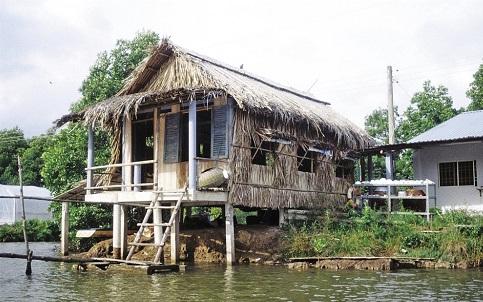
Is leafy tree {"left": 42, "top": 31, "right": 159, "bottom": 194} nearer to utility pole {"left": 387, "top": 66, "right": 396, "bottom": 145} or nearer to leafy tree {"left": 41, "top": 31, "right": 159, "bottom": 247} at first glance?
leafy tree {"left": 41, "top": 31, "right": 159, "bottom": 247}

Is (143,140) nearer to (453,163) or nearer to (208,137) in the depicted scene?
(208,137)

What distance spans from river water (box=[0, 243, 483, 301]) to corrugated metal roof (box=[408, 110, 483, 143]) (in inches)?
238

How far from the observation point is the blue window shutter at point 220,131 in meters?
15.4

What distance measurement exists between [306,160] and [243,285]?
8994mm

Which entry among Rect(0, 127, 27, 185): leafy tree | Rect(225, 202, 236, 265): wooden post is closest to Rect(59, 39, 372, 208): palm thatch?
Rect(225, 202, 236, 265): wooden post

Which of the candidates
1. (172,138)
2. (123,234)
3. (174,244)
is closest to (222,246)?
(174,244)

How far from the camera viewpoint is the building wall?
1853cm

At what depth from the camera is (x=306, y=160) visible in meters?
19.2

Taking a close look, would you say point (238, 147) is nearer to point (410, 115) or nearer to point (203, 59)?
point (203, 59)

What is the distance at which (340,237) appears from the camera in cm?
1509

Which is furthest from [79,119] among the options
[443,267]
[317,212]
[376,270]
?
[443,267]

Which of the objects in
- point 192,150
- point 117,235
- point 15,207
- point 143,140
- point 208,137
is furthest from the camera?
point 15,207

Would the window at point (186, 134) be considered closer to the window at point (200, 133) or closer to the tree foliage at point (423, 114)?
the window at point (200, 133)

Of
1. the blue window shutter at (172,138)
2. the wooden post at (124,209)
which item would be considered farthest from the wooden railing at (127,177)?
the blue window shutter at (172,138)
